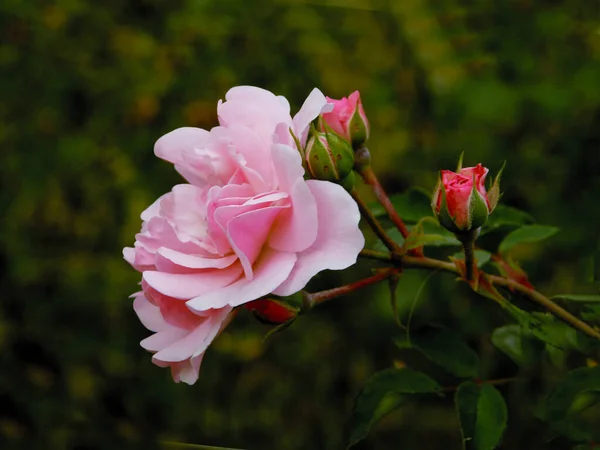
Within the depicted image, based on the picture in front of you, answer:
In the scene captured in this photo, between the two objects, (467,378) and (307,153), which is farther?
(467,378)

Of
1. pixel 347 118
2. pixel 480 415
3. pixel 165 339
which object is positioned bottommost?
pixel 480 415

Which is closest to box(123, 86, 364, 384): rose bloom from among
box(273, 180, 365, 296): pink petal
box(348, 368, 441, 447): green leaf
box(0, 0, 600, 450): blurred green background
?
box(273, 180, 365, 296): pink petal

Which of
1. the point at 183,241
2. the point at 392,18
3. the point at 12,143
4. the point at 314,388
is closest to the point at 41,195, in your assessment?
the point at 12,143

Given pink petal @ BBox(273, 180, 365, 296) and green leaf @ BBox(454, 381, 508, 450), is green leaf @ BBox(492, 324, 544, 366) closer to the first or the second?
green leaf @ BBox(454, 381, 508, 450)

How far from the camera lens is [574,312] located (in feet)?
1.90

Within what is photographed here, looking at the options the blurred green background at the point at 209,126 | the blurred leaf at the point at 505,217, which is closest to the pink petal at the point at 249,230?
the blurred leaf at the point at 505,217

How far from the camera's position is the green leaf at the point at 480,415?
1.63 ft

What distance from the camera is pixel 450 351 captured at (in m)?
0.57

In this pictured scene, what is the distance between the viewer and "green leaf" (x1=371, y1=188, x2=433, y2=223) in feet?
1.92

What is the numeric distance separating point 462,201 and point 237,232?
0.41 feet

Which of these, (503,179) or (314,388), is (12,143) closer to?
(314,388)

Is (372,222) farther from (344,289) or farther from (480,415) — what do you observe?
(480,415)

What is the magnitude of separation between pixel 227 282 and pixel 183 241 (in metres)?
0.04

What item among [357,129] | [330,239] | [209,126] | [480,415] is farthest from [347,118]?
[209,126]
